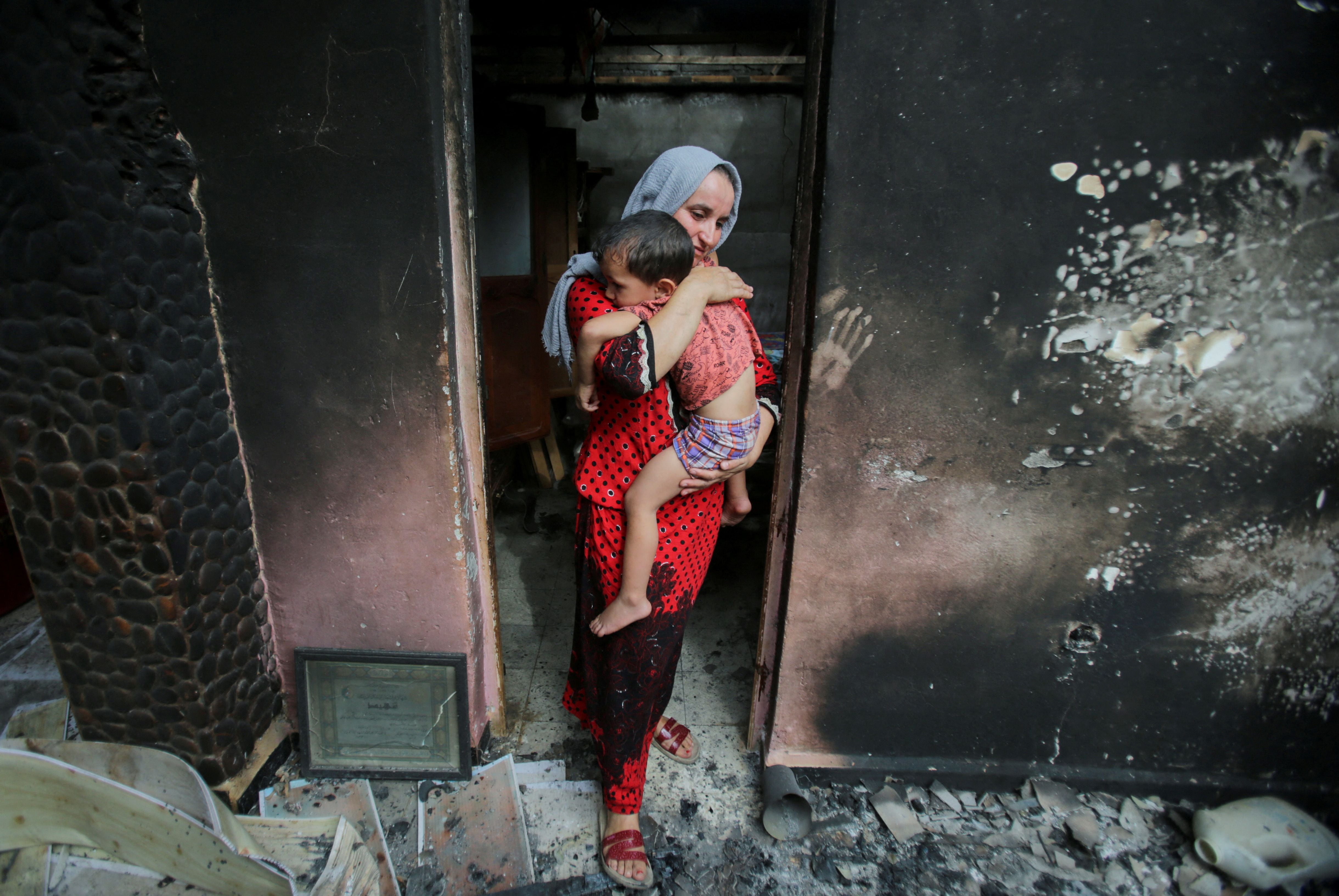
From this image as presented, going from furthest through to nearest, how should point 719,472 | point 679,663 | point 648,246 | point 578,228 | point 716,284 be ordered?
point 578,228
point 679,663
point 719,472
point 716,284
point 648,246

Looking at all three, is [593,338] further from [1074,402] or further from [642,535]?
[1074,402]

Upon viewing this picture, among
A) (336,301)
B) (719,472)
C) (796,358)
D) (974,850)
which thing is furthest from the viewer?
(974,850)

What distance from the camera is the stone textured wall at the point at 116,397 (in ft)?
4.58

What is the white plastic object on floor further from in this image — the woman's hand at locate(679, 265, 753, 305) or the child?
the woman's hand at locate(679, 265, 753, 305)

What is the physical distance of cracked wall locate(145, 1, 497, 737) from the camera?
156 cm

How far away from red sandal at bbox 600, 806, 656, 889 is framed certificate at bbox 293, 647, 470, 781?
1.80 feet

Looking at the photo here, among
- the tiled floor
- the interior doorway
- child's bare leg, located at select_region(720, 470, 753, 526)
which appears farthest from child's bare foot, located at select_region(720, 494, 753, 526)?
the tiled floor

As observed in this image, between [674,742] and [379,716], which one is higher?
[379,716]

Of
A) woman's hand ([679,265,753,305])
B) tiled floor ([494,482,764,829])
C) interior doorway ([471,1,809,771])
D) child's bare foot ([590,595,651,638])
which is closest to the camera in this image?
woman's hand ([679,265,753,305])

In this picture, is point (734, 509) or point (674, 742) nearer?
point (734, 509)

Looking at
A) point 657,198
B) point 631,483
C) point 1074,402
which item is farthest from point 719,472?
point 1074,402

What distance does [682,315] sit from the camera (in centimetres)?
140

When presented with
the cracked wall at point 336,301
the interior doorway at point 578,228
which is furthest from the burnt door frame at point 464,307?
the interior doorway at point 578,228

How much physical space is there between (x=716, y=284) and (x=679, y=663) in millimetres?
1964
